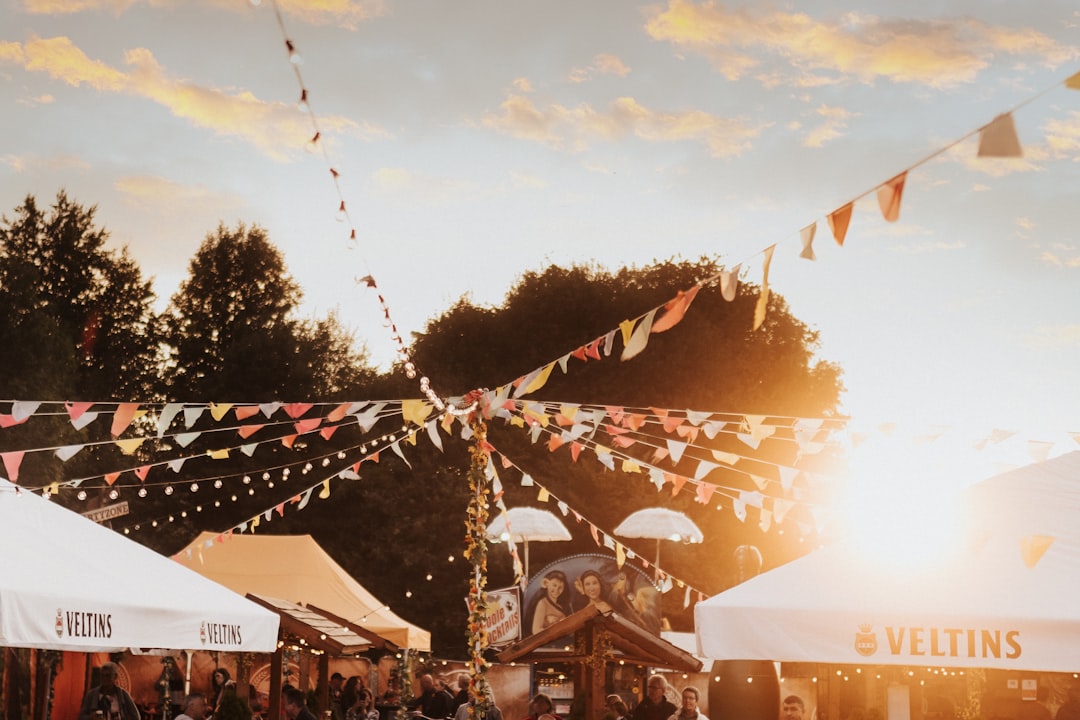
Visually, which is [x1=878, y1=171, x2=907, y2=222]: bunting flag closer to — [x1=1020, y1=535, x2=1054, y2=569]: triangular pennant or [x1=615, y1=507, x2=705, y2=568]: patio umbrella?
[x1=1020, y1=535, x2=1054, y2=569]: triangular pennant

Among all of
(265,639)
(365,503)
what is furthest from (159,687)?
(265,639)

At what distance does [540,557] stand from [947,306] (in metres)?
15.5

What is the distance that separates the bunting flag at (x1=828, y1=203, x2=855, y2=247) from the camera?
5.25 metres

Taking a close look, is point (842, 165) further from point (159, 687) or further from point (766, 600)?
point (159, 687)

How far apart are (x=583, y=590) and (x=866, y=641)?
39.7 ft

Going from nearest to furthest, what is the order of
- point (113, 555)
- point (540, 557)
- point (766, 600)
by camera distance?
1. point (766, 600)
2. point (113, 555)
3. point (540, 557)

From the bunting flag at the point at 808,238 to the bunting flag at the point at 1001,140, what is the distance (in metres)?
1.71

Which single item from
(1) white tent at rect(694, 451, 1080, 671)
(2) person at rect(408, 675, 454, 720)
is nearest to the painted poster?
(2) person at rect(408, 675, 454, 720)

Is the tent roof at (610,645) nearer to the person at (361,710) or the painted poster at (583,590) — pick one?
the painted poster at (583,590)

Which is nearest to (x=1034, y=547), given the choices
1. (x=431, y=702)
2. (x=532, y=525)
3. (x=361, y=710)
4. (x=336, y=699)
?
(x=431, y=702)

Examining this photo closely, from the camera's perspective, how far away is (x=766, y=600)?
20.4 ft

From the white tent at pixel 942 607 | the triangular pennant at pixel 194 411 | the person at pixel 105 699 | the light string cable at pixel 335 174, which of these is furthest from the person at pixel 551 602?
the white tent at pixel 942 607

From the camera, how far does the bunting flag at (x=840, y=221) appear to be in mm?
5246

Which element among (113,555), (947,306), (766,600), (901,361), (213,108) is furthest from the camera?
(901,361)
